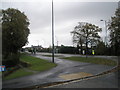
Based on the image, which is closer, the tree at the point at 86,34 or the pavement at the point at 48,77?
the pavement at the point at 48,77

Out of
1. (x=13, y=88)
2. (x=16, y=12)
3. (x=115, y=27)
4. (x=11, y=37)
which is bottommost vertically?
(x=13, y=88)

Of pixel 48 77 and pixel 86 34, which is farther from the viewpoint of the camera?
pixel 86 34

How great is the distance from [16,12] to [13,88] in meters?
15.6

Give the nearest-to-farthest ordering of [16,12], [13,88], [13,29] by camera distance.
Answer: [13,88] < [13,29] < [16,12]

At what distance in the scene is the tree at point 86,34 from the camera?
4691 centimetres

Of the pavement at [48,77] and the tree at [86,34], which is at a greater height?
the tree at [86,34]

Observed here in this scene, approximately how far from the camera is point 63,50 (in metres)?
56.7

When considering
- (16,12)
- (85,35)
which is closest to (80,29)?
(85,35)

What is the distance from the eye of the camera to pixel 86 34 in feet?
156

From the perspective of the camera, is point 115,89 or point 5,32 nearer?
point 115,89

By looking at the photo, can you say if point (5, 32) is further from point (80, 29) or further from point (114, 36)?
point (80, 29)

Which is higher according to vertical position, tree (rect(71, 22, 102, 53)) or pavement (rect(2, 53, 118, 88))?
tree (rect(71, 22, 102, 53))

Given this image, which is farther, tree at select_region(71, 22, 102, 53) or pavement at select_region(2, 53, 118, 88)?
tree at select_region(71, 22, 102, 53)

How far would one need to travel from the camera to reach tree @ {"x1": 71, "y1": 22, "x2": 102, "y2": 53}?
46.9m
